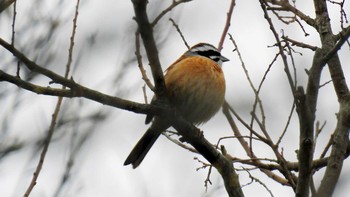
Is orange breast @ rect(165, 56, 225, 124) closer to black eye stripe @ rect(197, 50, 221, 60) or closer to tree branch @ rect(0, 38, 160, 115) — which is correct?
black eye stripe @ rect(197, 50, 221, 60)

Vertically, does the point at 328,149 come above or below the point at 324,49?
below

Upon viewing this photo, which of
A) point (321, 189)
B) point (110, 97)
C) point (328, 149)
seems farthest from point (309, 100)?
point (110, 97)

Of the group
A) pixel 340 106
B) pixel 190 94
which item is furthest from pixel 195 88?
pixel 340 106

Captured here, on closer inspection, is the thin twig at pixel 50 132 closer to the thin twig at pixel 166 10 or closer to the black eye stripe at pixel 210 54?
the thin twig at pixel 166 10

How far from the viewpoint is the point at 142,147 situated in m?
6.33

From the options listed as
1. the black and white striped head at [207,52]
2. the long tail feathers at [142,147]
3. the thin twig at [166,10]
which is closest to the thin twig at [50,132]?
the thin twig at [166,10]

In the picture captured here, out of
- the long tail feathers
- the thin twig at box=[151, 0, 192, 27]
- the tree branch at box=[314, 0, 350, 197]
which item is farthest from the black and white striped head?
the thin twig at box=[151, 0, 192, 27]

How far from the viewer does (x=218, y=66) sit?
6.79 metres

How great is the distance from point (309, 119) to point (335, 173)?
43 cm

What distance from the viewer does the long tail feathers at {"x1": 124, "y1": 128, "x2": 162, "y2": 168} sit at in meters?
6.21

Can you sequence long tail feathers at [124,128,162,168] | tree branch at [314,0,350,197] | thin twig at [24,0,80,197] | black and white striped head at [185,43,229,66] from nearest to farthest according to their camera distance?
thin twig at [24,0,80,197], tree branch at [314,0,350,197], long tail feathers at [124,128,162,168], black and white striped head at [185,43,229,66]

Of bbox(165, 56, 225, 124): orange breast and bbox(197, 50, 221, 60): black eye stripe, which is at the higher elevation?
bbox(197, 50, 221, 60): black eye stripe

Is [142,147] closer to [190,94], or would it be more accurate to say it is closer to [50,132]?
[190,94]

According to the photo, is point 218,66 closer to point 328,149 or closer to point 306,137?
point 328,149
